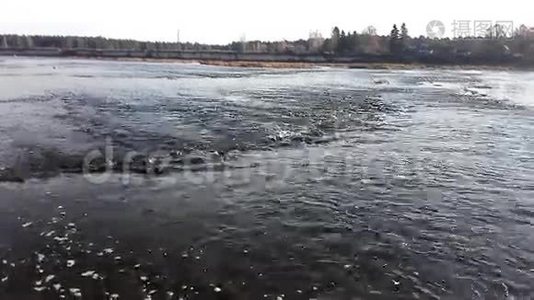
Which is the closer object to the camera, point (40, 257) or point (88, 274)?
point (88, 274)

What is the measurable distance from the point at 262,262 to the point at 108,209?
15.0 feet

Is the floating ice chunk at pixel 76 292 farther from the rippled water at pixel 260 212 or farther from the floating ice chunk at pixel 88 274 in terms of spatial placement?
the floating ice chunk at pixel 88 274

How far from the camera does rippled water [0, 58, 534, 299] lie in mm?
8453

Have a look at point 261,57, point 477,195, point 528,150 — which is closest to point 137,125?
point 477,195

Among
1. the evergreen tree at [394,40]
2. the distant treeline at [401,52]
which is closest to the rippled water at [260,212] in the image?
the distant treeline at [401,52]

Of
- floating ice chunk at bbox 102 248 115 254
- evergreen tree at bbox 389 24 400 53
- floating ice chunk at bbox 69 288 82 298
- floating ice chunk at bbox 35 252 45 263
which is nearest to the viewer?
floating ice chunk at bbox 69 288 82 298

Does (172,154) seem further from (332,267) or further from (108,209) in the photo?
(332,267)

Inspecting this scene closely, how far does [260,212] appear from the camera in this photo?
38.5 feet

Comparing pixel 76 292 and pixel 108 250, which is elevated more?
pixel 108 250

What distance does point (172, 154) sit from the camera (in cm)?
1761

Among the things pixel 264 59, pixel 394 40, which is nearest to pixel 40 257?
pixel 264 59

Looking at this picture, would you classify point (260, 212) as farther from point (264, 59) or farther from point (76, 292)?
point (264, 59)

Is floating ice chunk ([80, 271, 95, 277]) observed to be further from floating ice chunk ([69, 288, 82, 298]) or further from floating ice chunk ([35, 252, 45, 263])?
floating ice chunk ([35, 252, 45, 263])

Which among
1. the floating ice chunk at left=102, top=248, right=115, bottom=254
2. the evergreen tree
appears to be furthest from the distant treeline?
the floating ice chunk at left=102, top=248, right=115, bottom=254
